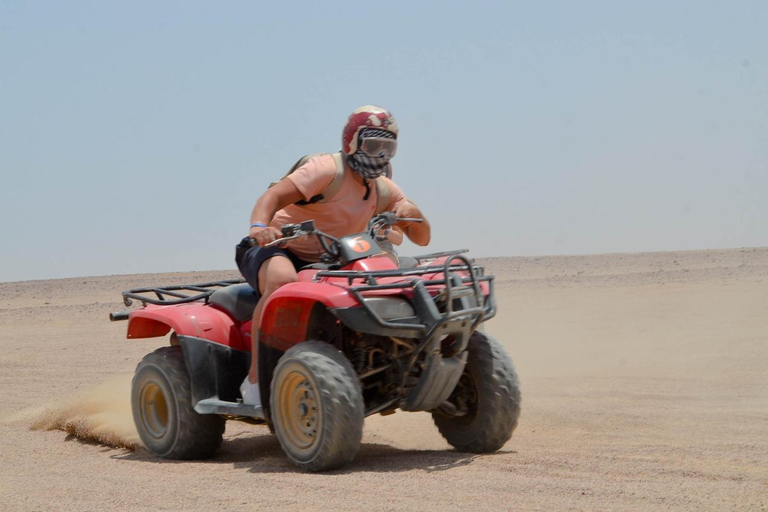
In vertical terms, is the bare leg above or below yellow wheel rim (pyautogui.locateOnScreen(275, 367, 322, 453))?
above

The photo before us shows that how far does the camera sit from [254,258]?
24.3 feet

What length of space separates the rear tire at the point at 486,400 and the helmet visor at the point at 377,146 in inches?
54.6

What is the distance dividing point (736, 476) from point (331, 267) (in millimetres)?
2853

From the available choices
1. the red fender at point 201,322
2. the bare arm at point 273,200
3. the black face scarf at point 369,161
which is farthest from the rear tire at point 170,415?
the black face scarf at point 369,161

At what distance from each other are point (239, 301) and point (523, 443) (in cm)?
233

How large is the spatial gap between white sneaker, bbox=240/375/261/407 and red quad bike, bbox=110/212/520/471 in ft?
0.20

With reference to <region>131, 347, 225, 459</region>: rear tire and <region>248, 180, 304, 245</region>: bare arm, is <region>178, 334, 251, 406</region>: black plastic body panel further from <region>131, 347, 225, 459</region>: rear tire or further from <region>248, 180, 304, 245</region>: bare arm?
<region>248, 180, 304, 245</region>: bare arm

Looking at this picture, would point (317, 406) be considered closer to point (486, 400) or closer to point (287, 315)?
point (287, 315)

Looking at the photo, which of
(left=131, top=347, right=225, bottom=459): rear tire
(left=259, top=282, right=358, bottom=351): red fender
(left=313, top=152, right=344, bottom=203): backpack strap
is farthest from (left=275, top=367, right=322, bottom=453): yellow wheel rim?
(left=313, top=152, right=344, bottom=203): backpack strap

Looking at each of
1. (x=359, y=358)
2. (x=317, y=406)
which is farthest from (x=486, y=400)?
(x=317, y=406)

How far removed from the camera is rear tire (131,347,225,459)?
7.88m

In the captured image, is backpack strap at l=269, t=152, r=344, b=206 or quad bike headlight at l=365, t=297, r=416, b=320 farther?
backpack strap at l=269, t=152, r=344, b=206

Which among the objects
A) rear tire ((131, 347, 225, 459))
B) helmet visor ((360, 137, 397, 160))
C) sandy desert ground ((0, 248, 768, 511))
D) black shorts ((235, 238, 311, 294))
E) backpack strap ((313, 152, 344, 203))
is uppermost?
helmet visor ((360, 137, 397, 160))

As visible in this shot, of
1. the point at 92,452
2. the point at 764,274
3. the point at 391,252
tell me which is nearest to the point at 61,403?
the point at 92,452
